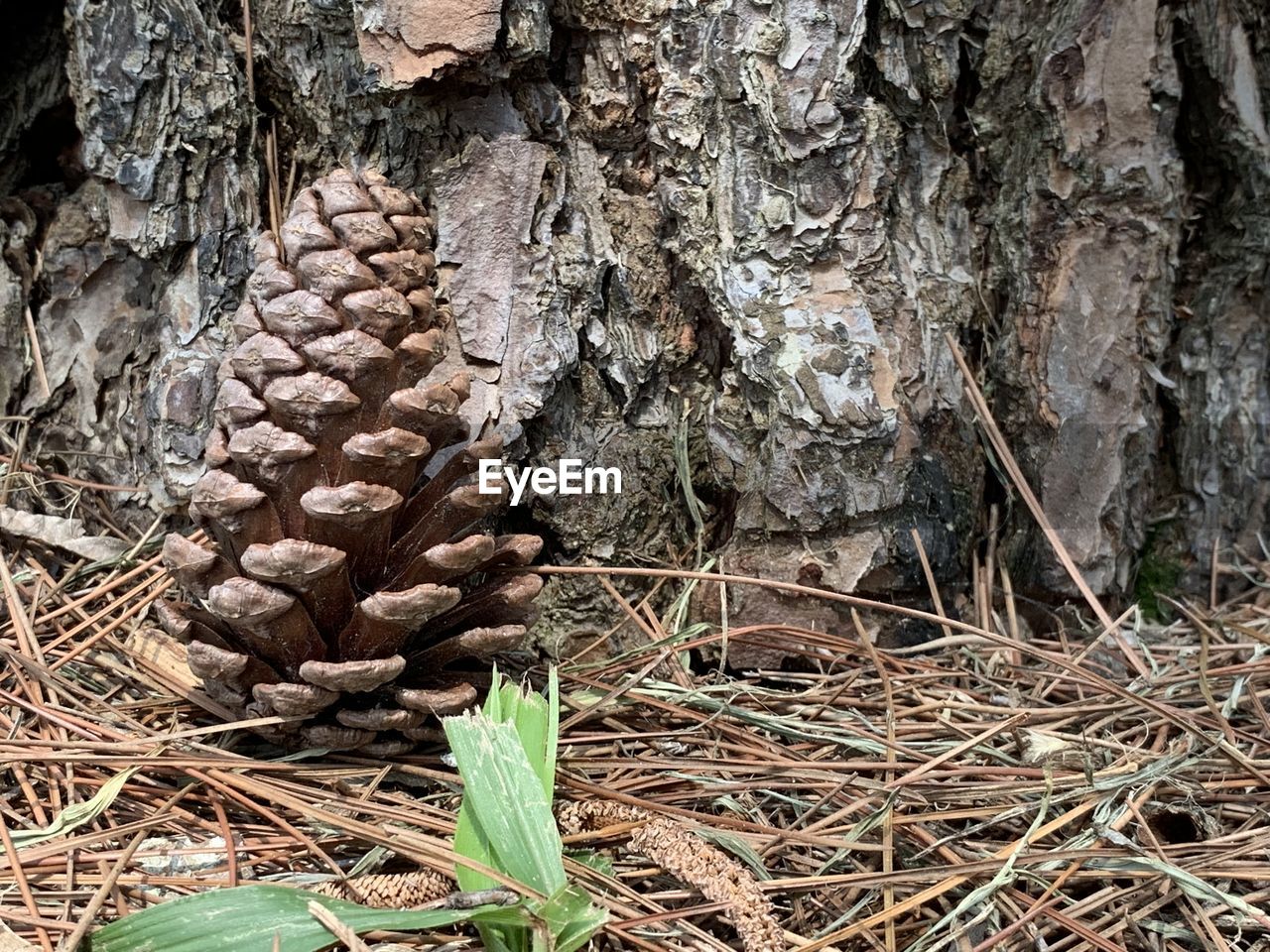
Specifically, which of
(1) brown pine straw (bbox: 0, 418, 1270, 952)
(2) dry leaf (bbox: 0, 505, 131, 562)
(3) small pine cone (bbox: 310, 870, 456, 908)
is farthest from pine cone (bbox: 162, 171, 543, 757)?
(2) dry leaf (bbox: 0, 505, 131, 562)

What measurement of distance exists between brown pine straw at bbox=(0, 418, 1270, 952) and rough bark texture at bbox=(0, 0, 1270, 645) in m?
0.16

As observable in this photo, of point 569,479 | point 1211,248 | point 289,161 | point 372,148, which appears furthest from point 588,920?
point 1211,248

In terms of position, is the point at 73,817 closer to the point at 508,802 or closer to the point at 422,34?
the point at 508,802

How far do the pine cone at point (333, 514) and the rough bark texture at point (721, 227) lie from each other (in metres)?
0.26

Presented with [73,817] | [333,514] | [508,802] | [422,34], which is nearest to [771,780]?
[508,802]

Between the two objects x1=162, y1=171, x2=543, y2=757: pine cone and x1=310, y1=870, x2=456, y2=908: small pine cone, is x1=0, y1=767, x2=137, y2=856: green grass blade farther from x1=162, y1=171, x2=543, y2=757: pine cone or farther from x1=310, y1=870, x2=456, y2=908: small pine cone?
x1=310, y1=870, x2=456, y2=908: small pine cone

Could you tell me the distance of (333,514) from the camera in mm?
1090

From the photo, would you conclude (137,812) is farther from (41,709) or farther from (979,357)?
(979,357)

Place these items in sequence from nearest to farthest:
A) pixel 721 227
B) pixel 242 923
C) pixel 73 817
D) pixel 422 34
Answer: pixel 242 923, pixel 73 817, pixel 422 34, pixel 721 227

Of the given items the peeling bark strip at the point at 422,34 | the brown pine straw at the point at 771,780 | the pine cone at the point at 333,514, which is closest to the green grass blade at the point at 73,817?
the brown pine straw at the point at 771,780

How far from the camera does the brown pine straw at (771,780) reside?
1.00m

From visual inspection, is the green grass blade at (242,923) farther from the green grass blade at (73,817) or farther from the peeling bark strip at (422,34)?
the peeling bark strip at (422,34)

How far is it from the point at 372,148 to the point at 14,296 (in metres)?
0.60

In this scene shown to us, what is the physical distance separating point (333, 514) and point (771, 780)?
55 centimetres
